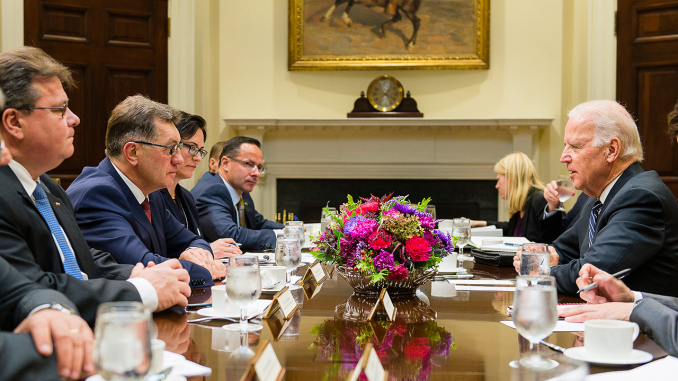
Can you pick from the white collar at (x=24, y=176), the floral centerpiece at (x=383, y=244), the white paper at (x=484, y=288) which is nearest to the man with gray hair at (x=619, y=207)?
the white paper at (x=484, y=288)

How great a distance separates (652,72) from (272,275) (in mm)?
5055

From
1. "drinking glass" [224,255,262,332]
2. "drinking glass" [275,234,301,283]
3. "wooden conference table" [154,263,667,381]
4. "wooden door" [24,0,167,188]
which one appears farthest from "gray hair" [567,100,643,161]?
"wooden door" [24,0,167,188]

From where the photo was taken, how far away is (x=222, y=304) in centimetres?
154

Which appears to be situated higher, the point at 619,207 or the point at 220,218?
the point at 619,207

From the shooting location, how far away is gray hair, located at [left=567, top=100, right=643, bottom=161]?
228 cm

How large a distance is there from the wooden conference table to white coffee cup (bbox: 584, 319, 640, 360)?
0.05m

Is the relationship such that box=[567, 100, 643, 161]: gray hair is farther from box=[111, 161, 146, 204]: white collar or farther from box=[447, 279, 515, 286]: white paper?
box=[111, 161, 146, 204]: white collar

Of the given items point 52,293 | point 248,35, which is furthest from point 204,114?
point 52,293

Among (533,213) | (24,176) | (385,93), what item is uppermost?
(385,93)

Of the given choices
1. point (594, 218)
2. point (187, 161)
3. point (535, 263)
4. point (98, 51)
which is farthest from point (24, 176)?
point (98, 51)

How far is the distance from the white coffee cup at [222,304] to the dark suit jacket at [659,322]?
94cm

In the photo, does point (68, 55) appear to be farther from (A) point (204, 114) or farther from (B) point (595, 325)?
(B) point (595, 325)

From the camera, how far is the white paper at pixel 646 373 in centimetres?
107

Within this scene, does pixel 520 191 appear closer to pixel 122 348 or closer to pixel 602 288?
pixel 602 288
